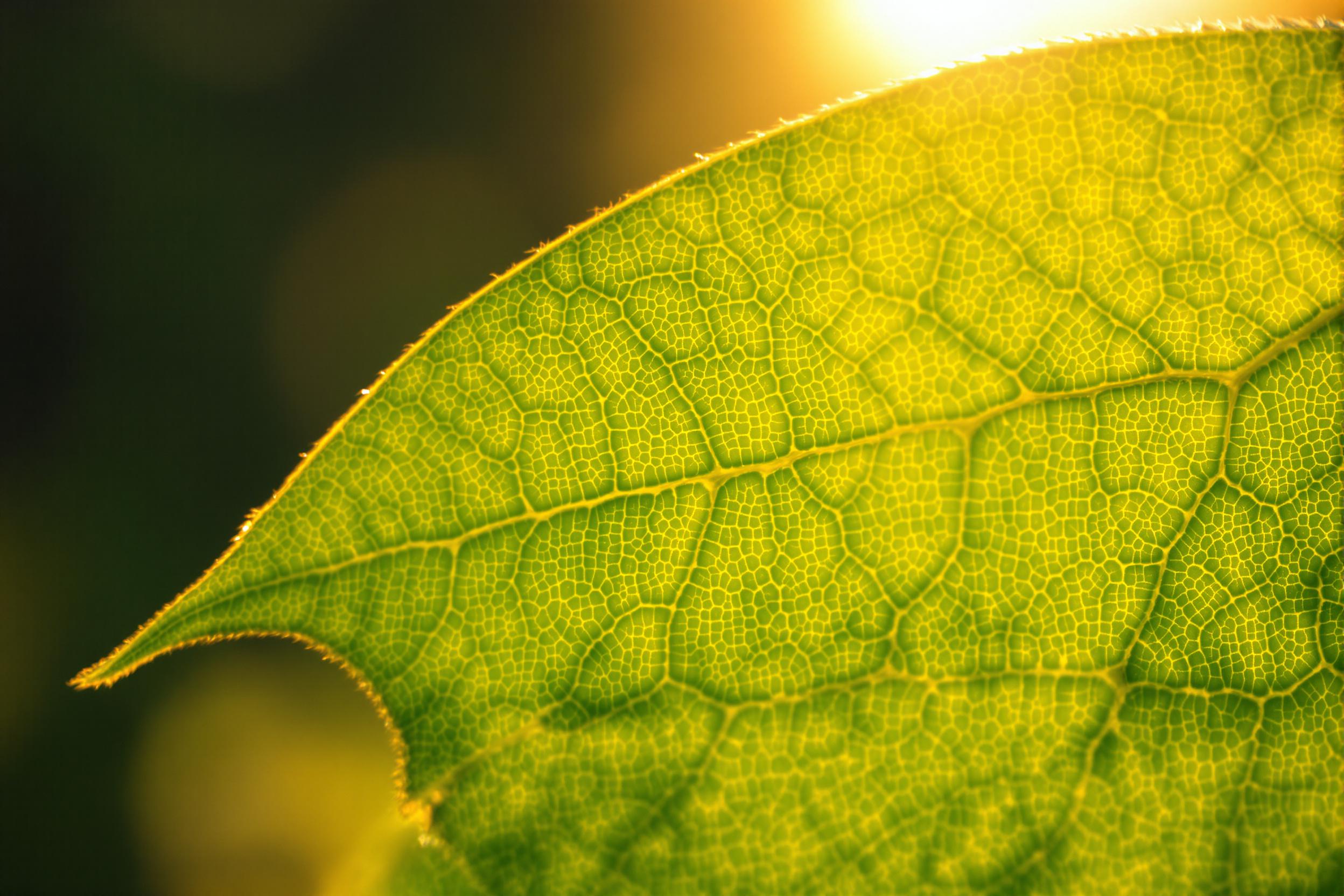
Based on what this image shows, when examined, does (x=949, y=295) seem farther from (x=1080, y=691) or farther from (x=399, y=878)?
(x=399, y=878)

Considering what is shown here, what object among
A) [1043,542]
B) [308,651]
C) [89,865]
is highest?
[1043,542]

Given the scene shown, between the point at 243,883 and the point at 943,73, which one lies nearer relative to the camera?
the point at 943,73

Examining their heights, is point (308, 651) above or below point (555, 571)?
below

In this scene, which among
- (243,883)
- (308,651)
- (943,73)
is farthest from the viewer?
(308,651)

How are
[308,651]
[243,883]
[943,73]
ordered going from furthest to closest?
[308,651]
[243,883]
[943,73]

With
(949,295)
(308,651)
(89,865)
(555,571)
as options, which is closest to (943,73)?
(949,295)

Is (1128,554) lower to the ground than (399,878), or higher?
higher

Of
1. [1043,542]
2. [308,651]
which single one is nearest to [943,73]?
[1043,542]

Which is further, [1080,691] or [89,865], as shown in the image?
[89,865]

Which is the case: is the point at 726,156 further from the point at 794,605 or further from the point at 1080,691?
the point at 1080,691
